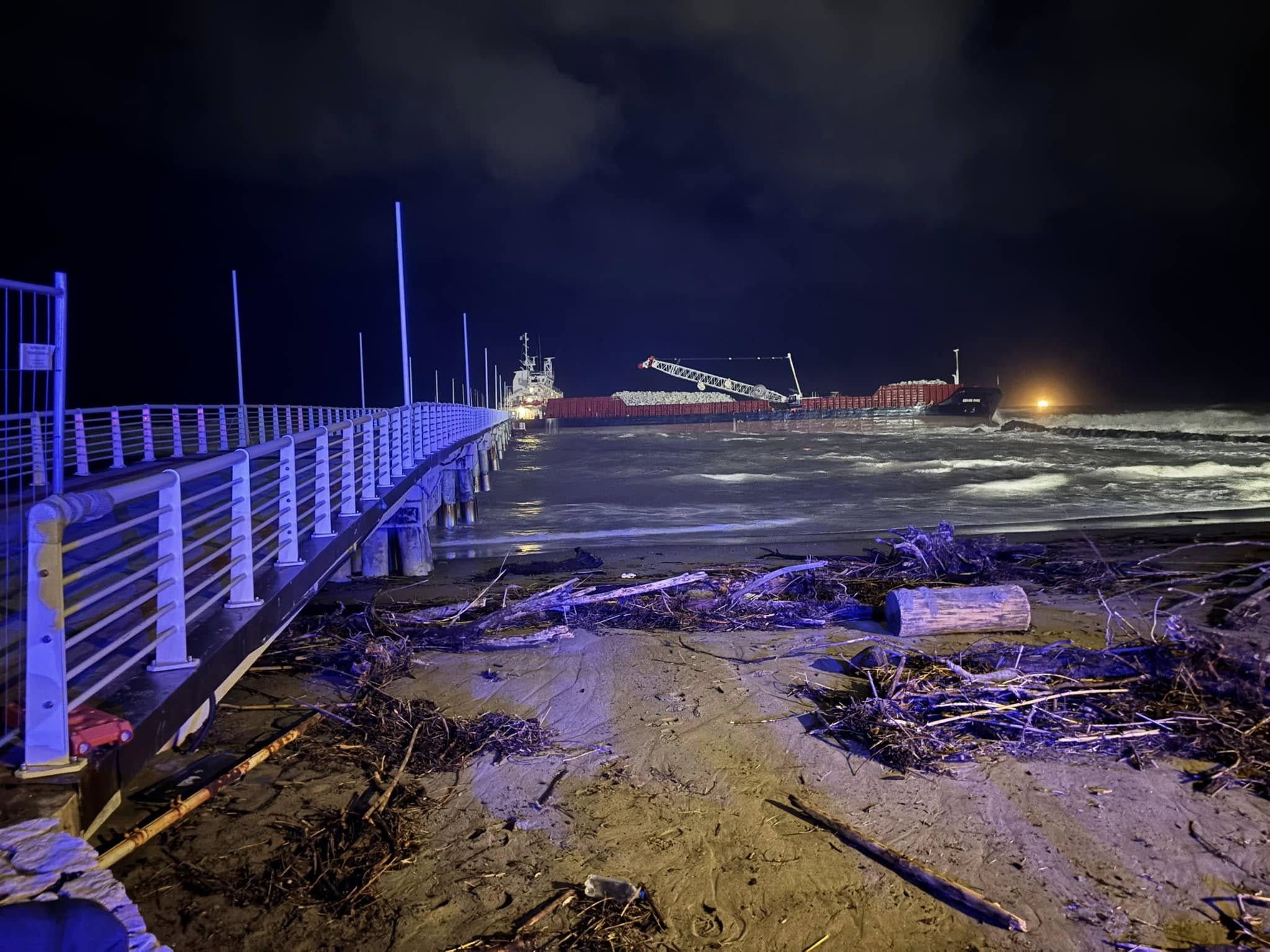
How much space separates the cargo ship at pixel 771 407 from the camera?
69.1 m

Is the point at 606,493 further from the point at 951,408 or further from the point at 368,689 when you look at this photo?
the point at 951,408

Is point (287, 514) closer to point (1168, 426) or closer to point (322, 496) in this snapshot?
point (322, 496)

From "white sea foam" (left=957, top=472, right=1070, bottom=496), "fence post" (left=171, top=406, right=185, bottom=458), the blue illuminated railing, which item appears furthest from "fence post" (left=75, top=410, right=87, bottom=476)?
"white sea foam" (left=957, top=472, right=1070, bottom=496)

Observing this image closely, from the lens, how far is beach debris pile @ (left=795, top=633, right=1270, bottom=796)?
468cm

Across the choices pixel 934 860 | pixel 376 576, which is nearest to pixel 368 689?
pixel 934 860

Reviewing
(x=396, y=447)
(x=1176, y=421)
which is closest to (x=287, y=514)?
(x=396, y=447)

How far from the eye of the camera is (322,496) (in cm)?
730

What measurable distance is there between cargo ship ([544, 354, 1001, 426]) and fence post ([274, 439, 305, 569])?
64922 mm

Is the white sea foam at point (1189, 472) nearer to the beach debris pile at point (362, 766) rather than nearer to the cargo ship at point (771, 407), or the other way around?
the beach debris pile at point (362, 766)

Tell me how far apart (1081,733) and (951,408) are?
6909cm

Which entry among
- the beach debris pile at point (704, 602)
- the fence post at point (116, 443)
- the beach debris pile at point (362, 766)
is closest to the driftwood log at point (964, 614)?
the beach debris pile at point (704, 602)

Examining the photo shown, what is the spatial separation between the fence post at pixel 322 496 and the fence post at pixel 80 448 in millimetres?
10558

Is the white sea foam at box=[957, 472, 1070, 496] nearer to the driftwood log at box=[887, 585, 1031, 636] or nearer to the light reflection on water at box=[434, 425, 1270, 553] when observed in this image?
the light reflection on water at box=[434, 425, 1270, 553]

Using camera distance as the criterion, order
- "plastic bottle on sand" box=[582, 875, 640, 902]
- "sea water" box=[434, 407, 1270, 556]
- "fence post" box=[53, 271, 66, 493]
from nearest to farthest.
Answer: "plastic bottle on sand" box=[582, 875, 640, 902] < "fence post" box=[53, 271, 66, 493] < "sea water" box=[434, 407, 1270, 556]
